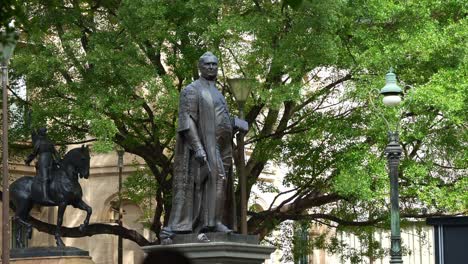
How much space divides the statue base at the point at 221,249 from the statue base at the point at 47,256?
11742mm

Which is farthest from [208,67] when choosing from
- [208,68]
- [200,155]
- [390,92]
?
[390,92]

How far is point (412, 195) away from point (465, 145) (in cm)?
174

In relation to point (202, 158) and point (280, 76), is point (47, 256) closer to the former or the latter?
point (280, 76)

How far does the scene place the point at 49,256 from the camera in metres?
28.3

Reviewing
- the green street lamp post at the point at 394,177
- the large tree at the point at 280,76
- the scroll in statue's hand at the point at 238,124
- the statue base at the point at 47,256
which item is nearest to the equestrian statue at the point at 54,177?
the large tree at the point at 280,76

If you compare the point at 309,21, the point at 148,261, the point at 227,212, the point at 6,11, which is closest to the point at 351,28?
the point at 309,21

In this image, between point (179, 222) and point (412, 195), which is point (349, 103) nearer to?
point (412, 195)

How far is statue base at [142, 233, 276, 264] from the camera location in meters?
16.5

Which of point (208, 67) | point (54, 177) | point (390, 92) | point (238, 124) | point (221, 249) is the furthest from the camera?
point (54, 177)

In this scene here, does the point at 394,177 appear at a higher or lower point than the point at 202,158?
higher

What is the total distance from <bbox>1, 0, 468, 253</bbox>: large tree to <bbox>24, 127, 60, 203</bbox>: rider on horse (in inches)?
39.1

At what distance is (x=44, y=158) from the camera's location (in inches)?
1160

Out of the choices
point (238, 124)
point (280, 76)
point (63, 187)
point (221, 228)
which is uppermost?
point (280, 76)

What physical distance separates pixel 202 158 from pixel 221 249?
1211 mm
